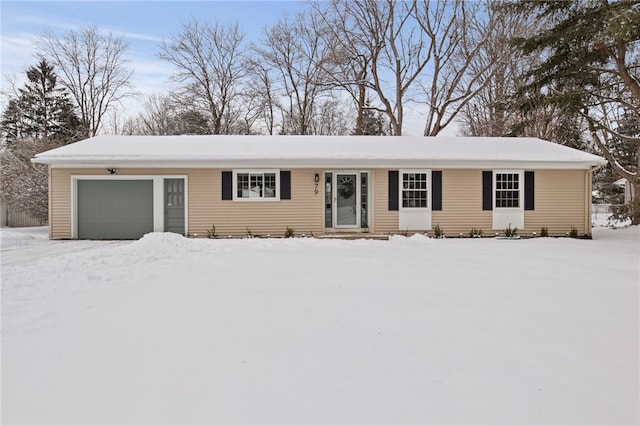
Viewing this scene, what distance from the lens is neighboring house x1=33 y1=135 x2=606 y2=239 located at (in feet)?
37.2

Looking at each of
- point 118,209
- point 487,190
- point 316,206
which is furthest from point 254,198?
point 487,190

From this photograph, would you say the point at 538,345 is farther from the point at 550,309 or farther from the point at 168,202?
the point at 168,202

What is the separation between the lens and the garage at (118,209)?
11562 mm

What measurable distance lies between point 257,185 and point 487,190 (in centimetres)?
719

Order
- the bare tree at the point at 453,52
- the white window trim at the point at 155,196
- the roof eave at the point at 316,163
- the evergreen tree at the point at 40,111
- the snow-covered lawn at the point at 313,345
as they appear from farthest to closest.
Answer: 1. the evergreen tree at the point at 40,111
2. the bare tree at the point at 453,52
3. the white window trim at the point at 155,196
4. the roof eave at the point at 316,163
5. the snow-covered lawn at the point at 313,345

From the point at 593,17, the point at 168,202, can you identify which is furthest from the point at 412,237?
the point at 593,17

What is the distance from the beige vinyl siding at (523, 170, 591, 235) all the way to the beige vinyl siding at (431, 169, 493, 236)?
1519mm

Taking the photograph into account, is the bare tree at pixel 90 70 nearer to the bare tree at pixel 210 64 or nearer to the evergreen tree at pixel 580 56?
the bare tree at pixel 210 64

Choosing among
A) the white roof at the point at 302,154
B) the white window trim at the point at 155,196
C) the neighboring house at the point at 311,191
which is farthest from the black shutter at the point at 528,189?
the white window trim at the point at 155,196

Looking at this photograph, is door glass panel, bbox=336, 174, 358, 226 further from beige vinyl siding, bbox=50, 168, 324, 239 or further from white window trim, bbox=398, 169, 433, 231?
white window trim, bbox=398, 169, 433, 231

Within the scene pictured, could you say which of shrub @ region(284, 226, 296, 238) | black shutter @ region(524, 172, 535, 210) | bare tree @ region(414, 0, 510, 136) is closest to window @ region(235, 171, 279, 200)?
shrub @ region(284, 226, 296, 238)

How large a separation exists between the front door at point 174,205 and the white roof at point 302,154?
719 mm

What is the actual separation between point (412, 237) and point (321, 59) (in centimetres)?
1551

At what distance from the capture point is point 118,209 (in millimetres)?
11609
